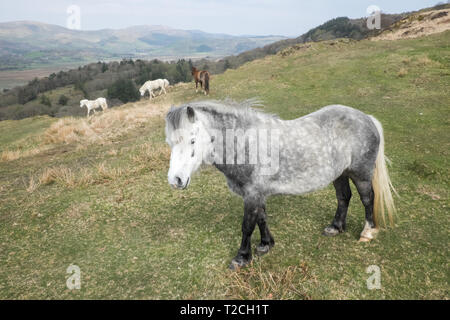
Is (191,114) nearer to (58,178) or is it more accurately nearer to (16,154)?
(58,178)

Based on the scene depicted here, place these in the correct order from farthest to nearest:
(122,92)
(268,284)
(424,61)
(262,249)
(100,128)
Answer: (122,92), (424,61), (100,128), (262,249), (268,284)

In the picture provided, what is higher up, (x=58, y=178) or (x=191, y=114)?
(x=191, y=114)

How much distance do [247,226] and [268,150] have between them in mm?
1196

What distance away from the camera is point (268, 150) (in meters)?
3.65

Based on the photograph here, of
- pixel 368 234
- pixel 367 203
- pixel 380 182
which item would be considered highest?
pixel 380 182

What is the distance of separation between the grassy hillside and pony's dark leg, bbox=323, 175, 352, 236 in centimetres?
17

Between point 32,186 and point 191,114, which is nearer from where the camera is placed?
point 191,114

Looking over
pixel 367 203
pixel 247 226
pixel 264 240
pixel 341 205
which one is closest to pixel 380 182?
pixel 367 203

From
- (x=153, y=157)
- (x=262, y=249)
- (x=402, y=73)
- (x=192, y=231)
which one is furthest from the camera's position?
(x=402, y=73)

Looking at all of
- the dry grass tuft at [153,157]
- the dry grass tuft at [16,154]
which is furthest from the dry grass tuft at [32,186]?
the dry grass tuft at [16,154]

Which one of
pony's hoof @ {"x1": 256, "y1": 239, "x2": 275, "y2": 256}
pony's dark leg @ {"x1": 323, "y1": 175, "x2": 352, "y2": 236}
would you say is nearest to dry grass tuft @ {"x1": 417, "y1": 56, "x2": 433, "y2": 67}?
A: pony's dark leg @ {"x1": 323, "y1": 175, "x2": 352, "y2": 236}

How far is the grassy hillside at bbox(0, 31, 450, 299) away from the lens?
391 centimetres

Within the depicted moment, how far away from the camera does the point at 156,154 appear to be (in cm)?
883

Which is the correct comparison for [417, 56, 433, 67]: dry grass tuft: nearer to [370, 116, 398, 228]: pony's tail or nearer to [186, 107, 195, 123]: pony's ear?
[370, 116, 398, 228]: pony's tail
